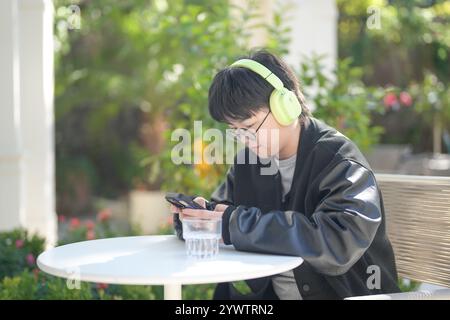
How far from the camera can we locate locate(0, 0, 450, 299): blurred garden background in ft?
15.6

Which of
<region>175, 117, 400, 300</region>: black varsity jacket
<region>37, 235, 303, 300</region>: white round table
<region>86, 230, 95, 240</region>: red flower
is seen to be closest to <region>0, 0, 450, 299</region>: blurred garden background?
<region>86, 230, 95, 240</region>: red flower

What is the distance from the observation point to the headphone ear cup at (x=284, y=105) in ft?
8.25

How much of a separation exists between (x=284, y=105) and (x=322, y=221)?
1.31 ft

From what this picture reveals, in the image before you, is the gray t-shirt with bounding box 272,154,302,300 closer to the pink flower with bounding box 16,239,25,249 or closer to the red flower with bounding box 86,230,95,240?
the pink flower with bounding box 16,239,25,249

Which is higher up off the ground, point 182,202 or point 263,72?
point 263,72

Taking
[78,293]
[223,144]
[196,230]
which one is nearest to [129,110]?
[223,144]

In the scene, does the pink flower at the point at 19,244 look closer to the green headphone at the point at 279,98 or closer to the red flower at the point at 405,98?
the green headphone at the point at 279,98

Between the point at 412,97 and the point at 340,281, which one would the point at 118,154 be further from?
the point at 340,281

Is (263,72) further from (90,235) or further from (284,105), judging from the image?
(90,235)

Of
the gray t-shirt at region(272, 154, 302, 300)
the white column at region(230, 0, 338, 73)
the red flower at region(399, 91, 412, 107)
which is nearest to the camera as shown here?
the gray t-shirt at region(272, 154, 302, 300)

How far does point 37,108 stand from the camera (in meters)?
6.07

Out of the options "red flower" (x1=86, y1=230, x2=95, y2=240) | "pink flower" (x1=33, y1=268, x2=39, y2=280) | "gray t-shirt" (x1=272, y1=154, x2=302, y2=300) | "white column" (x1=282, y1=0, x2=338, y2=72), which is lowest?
"pink flower" (x1=33, y1=268, x2=39, y2=280)

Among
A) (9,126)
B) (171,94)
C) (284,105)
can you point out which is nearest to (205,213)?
(284,105)
